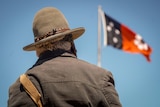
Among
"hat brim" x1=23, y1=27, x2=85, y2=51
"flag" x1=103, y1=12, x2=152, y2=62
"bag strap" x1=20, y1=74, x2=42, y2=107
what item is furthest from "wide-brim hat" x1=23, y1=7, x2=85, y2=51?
"flag" x1=103, y1=12, x2=152, y2=62

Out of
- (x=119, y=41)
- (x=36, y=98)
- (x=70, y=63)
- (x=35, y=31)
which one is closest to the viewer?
(x=36, y=98)

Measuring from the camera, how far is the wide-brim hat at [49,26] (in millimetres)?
3712

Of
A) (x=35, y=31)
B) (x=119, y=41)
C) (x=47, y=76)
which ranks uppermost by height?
(x=35, y=31)

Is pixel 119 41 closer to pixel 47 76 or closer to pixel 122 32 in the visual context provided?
pixel 122 32

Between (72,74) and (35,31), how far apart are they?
75 centimetres

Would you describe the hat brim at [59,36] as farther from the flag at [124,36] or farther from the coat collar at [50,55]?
the flag at [124,36]

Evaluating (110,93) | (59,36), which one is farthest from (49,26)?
(110,93)

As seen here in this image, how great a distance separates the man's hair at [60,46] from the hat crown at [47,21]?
160mm

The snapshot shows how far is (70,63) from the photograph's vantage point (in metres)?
3.47

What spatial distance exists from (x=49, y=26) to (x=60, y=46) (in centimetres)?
27

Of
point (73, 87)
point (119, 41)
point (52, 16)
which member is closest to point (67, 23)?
point (52, 16)

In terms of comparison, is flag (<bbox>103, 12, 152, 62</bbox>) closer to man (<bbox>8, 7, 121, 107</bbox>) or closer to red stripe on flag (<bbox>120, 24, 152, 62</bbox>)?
red stripe on flag (<bbox>120, 24, 152, 62</bbox>)

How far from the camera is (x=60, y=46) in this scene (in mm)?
3645

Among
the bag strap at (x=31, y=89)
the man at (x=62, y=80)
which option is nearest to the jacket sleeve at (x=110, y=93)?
the man at (x=62, y=80)
